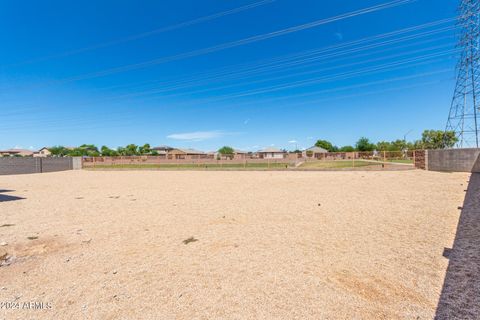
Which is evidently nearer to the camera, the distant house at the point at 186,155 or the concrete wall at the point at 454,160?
the concrete wall at the point at 454,160

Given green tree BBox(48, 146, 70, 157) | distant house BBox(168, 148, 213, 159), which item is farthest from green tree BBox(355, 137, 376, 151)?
green tree BBox(48, 146, 70, 157)

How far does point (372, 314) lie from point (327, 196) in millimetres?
6857

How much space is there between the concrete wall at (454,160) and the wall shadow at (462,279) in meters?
16.0

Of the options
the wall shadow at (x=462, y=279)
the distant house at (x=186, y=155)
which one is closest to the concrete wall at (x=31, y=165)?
the distant house at (x=186, y=155)

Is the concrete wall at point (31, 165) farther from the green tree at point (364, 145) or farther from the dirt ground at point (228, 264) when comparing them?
the green tree at point (364, 145)

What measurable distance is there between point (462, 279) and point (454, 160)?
1937cm

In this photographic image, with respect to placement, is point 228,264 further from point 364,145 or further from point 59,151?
point 59,151

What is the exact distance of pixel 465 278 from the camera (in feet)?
9.22

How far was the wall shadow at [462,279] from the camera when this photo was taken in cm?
223

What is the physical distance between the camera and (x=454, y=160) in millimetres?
16812

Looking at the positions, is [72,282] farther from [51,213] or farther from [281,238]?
[51,213]

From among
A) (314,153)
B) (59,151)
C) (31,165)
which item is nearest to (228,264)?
(31,165)

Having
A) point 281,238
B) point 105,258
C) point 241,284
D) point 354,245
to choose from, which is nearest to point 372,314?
point 241,284

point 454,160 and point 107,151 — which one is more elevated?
point 107,151
